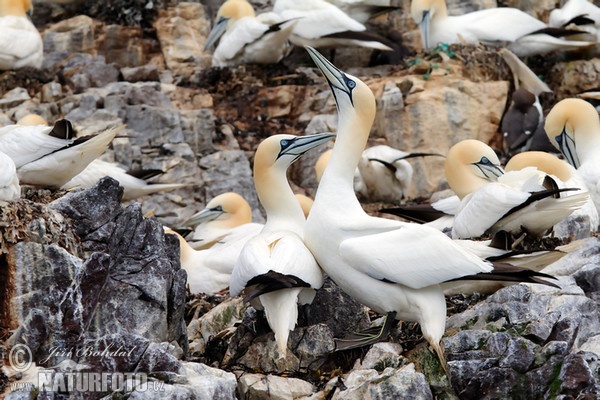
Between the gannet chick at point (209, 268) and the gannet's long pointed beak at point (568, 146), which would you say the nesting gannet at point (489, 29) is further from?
the gannet chick at point (209, 268)

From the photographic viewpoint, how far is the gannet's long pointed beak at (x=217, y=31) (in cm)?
1540

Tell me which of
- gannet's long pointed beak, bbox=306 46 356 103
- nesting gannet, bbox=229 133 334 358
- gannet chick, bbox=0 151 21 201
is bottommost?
nesting gannet, bbox=229 133 334 358

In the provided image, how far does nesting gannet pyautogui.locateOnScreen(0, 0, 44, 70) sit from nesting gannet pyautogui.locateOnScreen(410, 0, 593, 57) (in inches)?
170

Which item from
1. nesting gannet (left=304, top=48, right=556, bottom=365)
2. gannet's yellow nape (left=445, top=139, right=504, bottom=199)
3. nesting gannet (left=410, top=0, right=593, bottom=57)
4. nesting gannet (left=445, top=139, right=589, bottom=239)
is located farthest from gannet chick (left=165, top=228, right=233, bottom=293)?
nesting gannet (left=410, top=0, right=593, bottom=57)

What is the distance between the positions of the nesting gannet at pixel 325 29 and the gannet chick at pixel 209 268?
206 inches

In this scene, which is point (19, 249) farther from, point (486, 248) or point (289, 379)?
point (486, 248)

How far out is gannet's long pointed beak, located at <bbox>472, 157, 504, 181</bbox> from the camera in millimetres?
10695

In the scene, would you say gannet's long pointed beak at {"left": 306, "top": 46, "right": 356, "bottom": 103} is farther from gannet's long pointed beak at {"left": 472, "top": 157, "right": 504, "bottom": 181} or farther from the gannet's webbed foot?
gannet's long pointed beak at {"left": 472, "top": 157, "right": 504, "bottom": 181}

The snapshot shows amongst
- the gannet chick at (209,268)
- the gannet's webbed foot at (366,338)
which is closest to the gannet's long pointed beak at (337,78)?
the gannet's webbed foot at (366,338)

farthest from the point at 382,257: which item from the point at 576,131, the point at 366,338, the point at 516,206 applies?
the point at 576,131

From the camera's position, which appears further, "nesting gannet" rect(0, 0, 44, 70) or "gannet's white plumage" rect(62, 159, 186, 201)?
"nesting gannet" rect(0, 0, 44, 70)

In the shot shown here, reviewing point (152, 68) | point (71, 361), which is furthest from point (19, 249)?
point (152, 68)

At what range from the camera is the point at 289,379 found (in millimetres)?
6867

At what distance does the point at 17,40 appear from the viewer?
46.1ft
